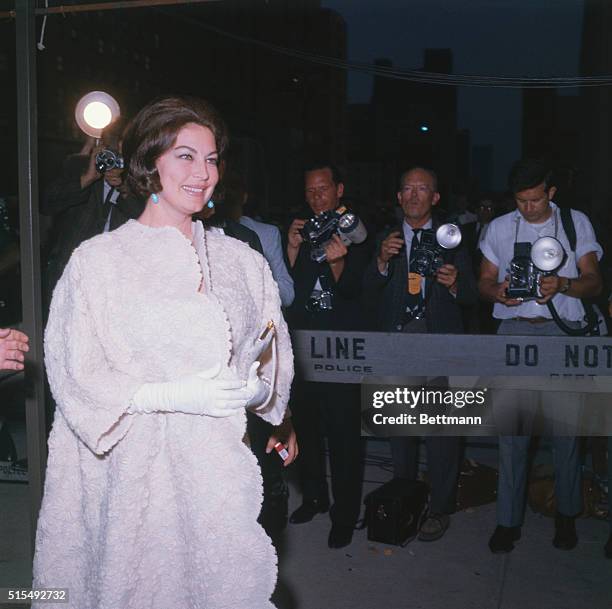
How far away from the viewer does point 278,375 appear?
9.05 ft

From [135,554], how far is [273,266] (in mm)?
2345

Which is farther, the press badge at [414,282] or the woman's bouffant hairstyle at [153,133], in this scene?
the press badge at [414,282]

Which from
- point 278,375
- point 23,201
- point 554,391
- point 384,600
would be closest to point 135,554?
point 278,375

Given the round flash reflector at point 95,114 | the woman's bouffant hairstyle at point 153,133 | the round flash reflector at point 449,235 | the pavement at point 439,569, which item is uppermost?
the round flash reflector at point 95,114

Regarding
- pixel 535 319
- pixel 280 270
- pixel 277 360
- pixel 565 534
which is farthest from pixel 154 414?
pixel 565 534

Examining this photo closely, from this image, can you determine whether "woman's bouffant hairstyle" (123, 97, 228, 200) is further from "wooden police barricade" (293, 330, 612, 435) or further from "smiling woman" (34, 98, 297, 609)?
"wooden police barricade" (293, 330, 612, 435)

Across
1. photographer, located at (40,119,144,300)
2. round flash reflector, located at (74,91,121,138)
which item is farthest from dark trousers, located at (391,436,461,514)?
round flash reflector, located at (74,91,121,138)

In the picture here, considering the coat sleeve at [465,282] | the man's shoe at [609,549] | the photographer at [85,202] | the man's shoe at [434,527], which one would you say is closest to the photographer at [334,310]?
the man's shoe at [434,527]

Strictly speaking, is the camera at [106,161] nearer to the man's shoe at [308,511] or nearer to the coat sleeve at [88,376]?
the coat sleeve at [88,376]

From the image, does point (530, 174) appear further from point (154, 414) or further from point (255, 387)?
point (154, 414)

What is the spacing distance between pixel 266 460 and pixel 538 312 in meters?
1.56

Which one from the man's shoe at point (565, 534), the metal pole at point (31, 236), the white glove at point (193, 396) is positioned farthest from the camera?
the man's shoe at point (565, 534)

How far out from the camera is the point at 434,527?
14.8 ft

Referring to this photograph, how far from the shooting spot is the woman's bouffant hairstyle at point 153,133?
237 cm
